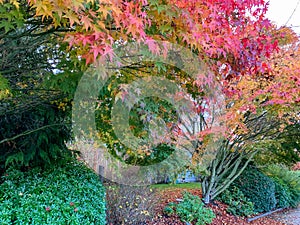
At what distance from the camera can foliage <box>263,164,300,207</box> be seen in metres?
8.39

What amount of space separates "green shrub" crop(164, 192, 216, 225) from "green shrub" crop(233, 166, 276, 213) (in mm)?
2133

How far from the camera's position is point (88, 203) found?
351cm

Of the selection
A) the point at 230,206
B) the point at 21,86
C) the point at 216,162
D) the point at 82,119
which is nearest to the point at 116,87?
the point at 82,119

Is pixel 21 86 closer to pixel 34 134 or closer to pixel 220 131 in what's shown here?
pixel 34 134

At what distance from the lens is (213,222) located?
540 centimetres

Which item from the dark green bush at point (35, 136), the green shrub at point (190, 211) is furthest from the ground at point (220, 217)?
the dark green bush at point (35, 136)

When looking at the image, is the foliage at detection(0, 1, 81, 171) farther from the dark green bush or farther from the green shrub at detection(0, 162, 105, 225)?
the green shrub at detection(0, 162, 105, 225)

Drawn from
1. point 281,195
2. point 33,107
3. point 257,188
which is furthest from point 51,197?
point 281,195

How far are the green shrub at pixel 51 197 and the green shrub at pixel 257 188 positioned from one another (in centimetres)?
Answer: 458

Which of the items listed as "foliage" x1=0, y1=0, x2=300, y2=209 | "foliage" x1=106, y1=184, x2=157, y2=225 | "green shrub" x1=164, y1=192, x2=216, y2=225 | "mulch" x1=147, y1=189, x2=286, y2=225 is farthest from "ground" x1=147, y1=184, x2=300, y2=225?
"foliage" x1=0, y1=0, x2=300, y2=209

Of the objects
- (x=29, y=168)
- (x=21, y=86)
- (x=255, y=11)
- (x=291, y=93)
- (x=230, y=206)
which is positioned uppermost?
(x=255, y=11)

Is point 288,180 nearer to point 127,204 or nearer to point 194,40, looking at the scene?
point 127,204

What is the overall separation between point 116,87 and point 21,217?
1805 millimetres

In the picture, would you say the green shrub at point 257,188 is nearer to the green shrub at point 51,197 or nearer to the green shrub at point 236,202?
the green shrub at point 236,202
